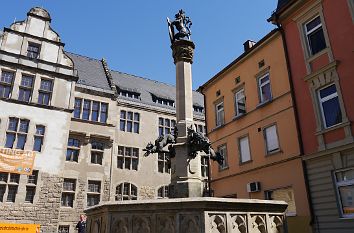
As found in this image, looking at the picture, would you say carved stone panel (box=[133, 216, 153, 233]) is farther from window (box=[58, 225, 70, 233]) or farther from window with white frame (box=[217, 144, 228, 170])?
window (box=[58, 225, 70, 233])

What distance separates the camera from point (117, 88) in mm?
31031

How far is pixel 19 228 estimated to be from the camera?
20.6 metres

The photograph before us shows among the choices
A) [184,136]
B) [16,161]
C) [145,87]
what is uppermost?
[145,87]

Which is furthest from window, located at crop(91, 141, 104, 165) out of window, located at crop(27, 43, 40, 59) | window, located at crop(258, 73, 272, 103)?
window, located at crop(258, 73, 272, 103)

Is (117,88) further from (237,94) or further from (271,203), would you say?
(271,203)

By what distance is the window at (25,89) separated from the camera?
2341 cm

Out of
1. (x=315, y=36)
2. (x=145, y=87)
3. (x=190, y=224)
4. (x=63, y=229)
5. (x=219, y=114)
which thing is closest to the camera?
(x=190, y=224)

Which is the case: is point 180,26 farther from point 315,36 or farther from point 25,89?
point 25,89

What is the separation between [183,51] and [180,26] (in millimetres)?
924

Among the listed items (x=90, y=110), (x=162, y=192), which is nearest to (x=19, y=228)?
(x=90, y=110)

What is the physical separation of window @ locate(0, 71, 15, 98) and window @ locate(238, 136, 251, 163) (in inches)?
670

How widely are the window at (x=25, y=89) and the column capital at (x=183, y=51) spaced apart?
17740 millimetres

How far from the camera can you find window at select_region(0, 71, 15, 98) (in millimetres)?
22797

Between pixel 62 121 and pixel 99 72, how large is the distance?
347 inches
